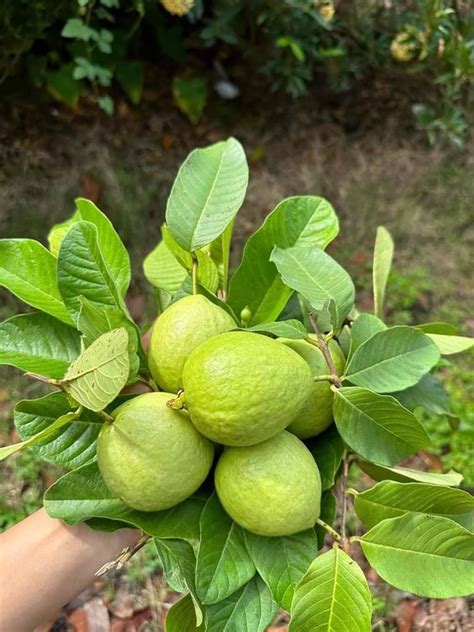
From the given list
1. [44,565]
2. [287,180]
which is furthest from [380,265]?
[287,180]

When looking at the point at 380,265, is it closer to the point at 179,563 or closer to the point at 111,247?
the point at 111,247

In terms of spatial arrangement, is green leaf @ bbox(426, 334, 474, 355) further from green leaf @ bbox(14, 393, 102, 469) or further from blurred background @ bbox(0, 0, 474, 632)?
blurred background @ bbox(0, 0, 474, 632)

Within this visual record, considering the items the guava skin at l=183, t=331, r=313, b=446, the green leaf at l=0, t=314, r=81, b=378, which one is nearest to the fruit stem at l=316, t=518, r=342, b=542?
the guava skin at l=183, t=331, r=313, b=446

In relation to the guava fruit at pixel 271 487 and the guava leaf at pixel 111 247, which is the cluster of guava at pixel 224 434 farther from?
the guava leaf at pixel 111 247

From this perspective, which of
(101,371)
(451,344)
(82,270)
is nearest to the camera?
(101,371)

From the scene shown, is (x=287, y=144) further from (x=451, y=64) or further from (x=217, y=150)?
(x=217, y=150)

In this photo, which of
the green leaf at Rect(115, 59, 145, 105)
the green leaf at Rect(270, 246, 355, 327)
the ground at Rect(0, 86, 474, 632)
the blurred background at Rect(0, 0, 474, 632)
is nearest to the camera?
the green leaf at Rect(270, 246, 355, 327)

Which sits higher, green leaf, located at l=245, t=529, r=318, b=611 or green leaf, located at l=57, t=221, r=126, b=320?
green leaf, located at l=57, t=221, r=126, b=320
